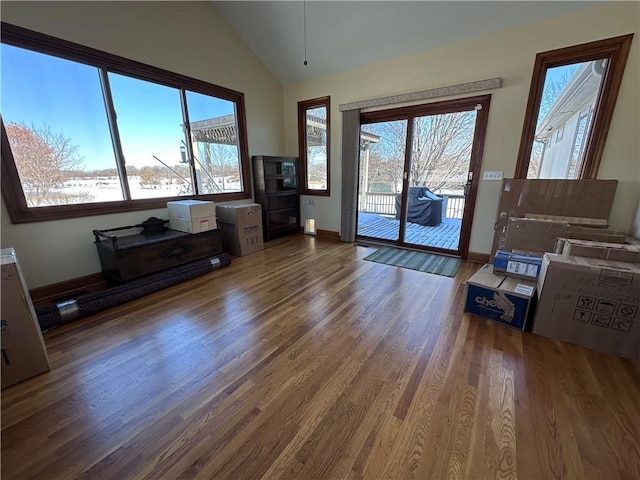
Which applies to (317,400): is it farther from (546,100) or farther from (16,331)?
(546,100)

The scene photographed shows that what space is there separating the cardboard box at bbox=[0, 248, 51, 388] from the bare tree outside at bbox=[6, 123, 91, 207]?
1263 millimetres

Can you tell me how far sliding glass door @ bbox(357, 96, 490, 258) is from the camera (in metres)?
3.18

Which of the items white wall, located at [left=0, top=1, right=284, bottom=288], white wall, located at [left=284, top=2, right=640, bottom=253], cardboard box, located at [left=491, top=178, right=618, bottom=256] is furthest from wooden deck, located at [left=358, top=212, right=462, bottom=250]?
white wall, located at [left=0, top=1, right=284, bottom=288]

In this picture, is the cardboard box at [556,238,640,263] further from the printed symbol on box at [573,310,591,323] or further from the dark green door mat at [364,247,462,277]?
the dark green door mat at [364,247,462,277]

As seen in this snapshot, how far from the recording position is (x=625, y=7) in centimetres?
221

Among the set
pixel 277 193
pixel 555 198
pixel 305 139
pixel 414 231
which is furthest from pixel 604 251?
pixel 305 139

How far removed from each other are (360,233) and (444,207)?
1.64m

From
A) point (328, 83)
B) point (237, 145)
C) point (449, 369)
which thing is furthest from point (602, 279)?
point (237, 145)

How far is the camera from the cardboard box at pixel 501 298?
6.12 ft

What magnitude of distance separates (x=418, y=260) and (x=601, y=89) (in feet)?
7.85

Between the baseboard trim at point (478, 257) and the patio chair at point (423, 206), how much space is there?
1070 mm

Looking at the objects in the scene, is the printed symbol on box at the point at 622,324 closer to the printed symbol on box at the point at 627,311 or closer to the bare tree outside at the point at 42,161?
the printed symbol on box at the point at 627,311

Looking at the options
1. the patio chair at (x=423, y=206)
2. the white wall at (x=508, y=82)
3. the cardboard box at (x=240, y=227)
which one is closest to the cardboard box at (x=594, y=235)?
the white wall at (x=508, y=82)

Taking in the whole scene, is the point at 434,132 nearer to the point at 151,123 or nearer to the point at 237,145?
the point at 237,145
